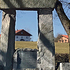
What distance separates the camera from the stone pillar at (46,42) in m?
5.48

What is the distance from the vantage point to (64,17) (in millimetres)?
6461

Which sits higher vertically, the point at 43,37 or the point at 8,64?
the point at 43,37

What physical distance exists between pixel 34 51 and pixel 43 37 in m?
0.80

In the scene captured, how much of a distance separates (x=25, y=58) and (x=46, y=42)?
112 cm

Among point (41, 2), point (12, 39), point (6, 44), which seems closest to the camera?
point (41, 2)

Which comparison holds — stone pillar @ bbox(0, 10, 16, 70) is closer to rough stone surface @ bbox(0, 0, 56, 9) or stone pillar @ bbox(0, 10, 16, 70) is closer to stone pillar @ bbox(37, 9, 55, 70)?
rough stone surface @ bbox(0, 0, 56, 9)

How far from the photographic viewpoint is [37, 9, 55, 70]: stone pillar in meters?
5.48

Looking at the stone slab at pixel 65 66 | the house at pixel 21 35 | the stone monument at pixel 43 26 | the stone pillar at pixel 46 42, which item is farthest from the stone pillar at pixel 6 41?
the house at pixel 21 35

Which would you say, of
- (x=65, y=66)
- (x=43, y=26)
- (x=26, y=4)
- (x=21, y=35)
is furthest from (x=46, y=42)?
(x=21, y=35)

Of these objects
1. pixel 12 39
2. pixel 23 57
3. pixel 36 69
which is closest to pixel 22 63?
pixel 23 57

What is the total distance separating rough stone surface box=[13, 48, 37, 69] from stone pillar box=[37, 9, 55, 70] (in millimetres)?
450

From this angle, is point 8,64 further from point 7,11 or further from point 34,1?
point 34,1

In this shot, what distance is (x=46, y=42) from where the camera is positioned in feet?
18.0

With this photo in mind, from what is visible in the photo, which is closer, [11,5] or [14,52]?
[11,5]
